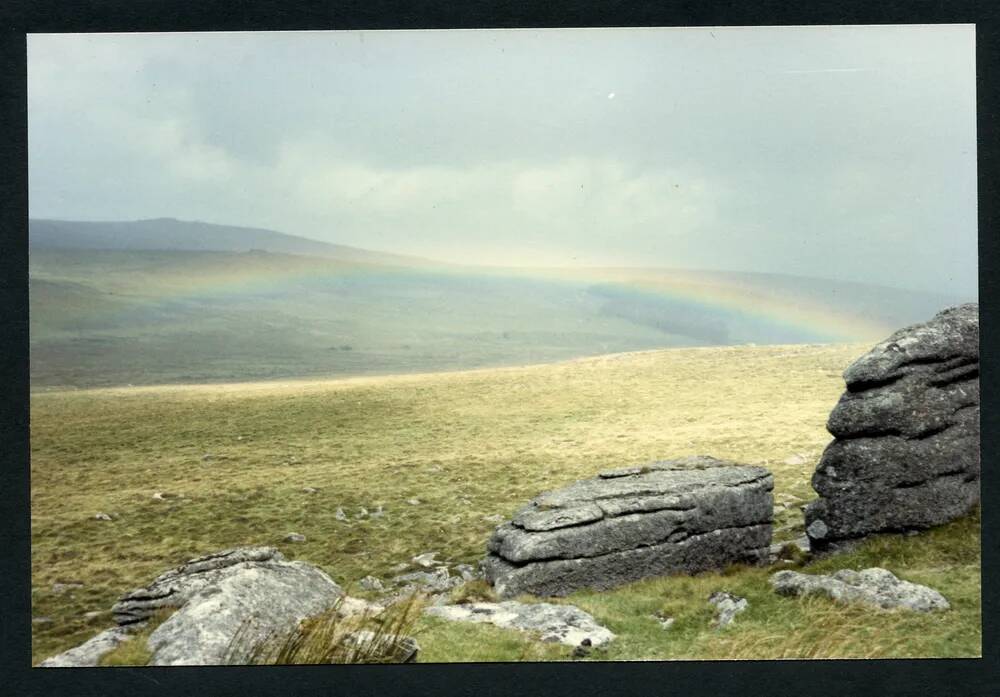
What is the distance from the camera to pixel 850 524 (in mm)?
9289

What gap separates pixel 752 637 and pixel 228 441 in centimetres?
965

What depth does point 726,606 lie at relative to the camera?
27.4 ft

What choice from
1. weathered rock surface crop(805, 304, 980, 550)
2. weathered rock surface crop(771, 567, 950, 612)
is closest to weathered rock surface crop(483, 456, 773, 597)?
weathered rock surface crop(805, 304, 980, 550)

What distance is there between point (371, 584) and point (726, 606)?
510cm

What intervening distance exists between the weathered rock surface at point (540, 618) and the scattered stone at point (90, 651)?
386cm

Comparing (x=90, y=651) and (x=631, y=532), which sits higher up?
(x=631, y=532)

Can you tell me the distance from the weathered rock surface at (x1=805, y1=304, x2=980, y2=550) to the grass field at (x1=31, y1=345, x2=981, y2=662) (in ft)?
1.29

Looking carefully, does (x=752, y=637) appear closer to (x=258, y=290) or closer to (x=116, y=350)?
(x=116, y=350)

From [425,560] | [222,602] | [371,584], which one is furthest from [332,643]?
[425,560]

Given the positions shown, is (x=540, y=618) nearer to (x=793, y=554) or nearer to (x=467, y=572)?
(x=467, y=572)

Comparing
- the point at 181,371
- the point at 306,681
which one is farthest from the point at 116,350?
the point at 306,681

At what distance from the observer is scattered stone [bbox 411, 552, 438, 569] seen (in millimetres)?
10289

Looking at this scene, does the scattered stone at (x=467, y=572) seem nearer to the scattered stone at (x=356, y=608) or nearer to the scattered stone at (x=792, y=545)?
the scattered stone at (x=356, y=608)

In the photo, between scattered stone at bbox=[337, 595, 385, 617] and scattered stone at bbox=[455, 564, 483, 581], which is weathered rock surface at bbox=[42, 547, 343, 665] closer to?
scattered stone at bbox=[337, 595, 385, 617]
